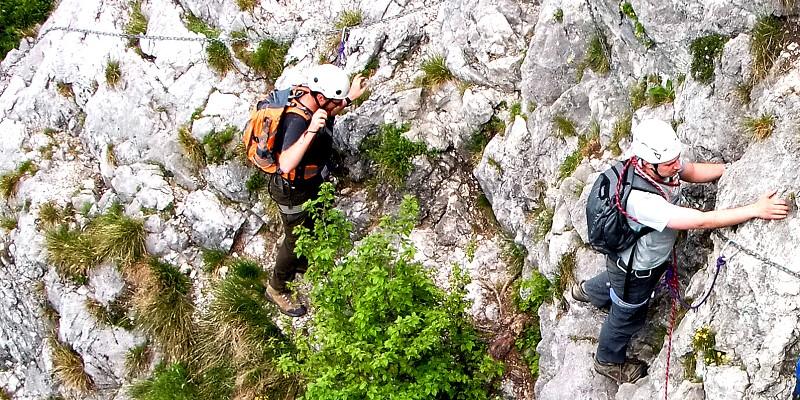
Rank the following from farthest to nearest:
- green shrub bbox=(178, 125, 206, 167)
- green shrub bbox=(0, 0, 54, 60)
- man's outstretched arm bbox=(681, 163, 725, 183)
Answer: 1. green shrub bbox=(0, 0, 54, 60)
2. green shrub bbox=(178, 125, 206, 167)
3. man's outstretched arm bbox=(681, 163, 725, 183)

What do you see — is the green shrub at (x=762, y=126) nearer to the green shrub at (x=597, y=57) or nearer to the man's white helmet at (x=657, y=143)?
the man's white helmet at (x=657, y=143)

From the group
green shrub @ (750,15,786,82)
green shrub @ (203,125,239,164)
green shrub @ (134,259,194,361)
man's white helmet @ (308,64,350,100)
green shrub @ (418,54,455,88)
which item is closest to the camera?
green shrub @ (750,15,786,82)

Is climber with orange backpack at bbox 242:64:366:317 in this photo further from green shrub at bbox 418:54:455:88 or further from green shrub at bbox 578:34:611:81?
green shrub at bbox 578:34:611:81

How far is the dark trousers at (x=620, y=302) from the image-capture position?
19.4 ft

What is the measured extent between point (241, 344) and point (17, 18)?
10.3m

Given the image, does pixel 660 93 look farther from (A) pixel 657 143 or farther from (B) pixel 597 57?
(A) pixel 657 143

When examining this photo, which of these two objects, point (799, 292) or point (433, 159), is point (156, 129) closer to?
point (433, 159)

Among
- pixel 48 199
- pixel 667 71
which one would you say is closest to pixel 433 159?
pixel 667 71

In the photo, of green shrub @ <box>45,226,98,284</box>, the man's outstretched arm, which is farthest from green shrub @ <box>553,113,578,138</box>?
green shrub @ <box>45,226,98,284</box>

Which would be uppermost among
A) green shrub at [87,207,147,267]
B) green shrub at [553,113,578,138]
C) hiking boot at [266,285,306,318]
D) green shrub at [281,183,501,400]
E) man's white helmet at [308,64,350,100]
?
man's white helmet at [308,64,350,100]

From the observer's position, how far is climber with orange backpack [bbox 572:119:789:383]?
5.12 metres

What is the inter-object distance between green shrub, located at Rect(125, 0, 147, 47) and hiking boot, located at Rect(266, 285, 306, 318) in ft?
17.4

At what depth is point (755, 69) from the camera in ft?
18.2

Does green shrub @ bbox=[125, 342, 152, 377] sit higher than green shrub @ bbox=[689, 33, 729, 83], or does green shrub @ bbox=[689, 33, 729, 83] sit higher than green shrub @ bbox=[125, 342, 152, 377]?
green shrub @ bbox=[689, 33, 729, 83]
